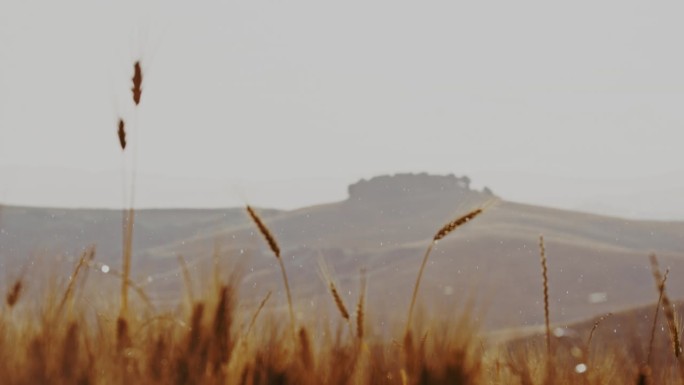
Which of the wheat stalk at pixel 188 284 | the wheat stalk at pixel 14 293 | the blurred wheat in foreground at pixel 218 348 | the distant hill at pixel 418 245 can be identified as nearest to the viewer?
the blurred wheat in foreground at pixel 218 348

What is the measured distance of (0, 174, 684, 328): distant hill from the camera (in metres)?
37.3

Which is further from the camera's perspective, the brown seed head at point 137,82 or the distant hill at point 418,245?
the distant hill at point 418,245

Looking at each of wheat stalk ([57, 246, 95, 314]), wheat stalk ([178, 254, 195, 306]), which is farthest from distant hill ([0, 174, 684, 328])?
wheat stalk ([178, 254, 195, 306])

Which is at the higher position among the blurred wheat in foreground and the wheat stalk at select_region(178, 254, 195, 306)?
the wheat stalk at select_region(178, 254, 195, 306)

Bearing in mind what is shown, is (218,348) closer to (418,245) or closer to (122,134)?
(122,134)

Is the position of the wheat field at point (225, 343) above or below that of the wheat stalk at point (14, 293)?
below

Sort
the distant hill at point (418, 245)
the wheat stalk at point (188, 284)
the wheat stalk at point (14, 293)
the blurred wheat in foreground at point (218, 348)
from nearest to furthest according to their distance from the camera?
the blurred wheat in foreground at point (218, 348), the wheat stalk at point (188, 284), the wheat stalk at point (14, 293), the distant hill at point (418, 245)

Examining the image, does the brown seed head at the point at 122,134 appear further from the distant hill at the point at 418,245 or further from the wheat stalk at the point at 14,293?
the distant hill at the point at 418,245

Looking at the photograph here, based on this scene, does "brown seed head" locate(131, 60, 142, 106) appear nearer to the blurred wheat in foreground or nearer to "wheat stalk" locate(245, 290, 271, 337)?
the blurred wheat in foreground

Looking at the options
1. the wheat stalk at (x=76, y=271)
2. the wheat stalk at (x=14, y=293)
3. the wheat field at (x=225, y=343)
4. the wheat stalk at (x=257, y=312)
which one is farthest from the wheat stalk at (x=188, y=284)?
the wheat stalk at (x=14, y=293)

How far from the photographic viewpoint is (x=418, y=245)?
4838 cm

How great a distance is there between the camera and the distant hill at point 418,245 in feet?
123

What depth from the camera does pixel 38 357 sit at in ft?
6.19

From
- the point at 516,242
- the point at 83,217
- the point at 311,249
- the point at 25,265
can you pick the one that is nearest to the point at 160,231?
the point at 83,217
